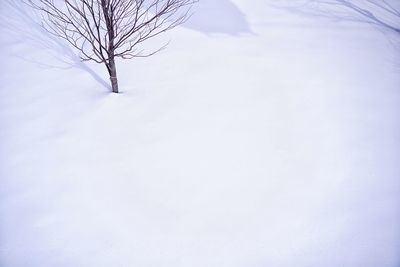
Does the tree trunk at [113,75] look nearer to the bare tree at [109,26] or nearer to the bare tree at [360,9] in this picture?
the bare tree at [109,26]

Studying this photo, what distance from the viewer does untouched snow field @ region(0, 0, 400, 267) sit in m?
2.68

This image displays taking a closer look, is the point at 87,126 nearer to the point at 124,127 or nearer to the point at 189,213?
the point at 124,127

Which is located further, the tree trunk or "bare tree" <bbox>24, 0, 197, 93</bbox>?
the tree trunk

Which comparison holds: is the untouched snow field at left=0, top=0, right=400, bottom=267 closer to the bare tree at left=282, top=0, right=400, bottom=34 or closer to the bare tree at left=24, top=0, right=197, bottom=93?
the bare tree at left=24, top=0, right=197, bottom=93

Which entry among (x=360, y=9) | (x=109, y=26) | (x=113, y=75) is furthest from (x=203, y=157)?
(x=360, y=9)

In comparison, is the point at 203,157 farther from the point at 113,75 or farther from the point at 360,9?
the point at 360,9

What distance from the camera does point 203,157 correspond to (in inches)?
130

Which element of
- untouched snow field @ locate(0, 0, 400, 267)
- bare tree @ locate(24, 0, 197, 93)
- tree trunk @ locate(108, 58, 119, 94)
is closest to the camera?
untouched snow field @ locate(0, 0, 400, 267)

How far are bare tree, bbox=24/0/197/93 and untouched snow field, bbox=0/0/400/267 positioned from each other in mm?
337

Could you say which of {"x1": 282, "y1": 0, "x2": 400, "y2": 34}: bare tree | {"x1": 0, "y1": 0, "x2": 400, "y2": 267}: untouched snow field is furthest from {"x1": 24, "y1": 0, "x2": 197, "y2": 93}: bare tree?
{"x1": 282, "y1": 0, "x2": 400, "y2": 34}: bare tree

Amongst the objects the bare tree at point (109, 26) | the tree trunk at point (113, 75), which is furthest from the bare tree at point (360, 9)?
the tree trunk at point (113, 75)

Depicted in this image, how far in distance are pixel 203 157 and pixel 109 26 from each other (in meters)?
2.01

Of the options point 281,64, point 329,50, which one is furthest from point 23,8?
point 329,50

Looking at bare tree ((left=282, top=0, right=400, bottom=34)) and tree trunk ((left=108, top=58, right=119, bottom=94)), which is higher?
bare tree ((left=282, top=0, right=400, bottom=34))
